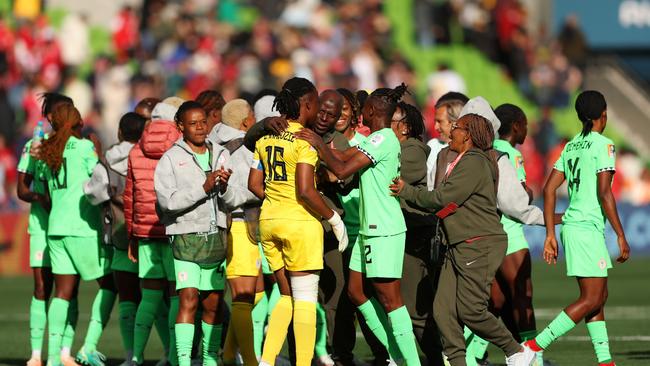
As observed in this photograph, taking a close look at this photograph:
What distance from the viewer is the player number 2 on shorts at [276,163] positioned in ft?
34.2

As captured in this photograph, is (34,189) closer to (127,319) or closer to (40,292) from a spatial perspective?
(40,292)

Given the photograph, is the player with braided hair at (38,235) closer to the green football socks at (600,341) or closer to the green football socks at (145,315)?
the green football socks at (145,315)

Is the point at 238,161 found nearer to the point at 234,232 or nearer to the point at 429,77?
the point at 234,232

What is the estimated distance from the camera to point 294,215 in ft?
34.2

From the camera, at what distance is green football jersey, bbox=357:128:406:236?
426 inches

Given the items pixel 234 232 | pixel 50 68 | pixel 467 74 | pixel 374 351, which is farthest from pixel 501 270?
pixel 467 74

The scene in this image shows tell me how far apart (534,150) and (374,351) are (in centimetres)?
1813

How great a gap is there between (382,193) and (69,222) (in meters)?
3.43

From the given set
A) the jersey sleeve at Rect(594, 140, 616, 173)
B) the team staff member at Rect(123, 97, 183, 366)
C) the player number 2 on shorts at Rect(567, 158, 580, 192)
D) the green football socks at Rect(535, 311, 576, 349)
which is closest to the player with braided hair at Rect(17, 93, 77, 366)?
the team staff member at Rect(123, 97, 183, 366)

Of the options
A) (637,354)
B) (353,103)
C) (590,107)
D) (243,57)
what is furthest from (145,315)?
(243,57)

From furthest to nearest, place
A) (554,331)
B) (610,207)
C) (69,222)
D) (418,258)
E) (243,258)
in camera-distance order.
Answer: (69,222), (418,258), (243,258), (554,331), (610,207)

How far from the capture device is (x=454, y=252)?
1071 cm

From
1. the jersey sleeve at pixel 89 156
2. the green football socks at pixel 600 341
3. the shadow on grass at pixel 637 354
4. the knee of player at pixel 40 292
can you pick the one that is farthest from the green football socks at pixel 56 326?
the shadow on grass at pixel 637 354

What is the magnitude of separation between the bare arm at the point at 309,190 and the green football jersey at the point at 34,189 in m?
3.79
